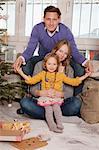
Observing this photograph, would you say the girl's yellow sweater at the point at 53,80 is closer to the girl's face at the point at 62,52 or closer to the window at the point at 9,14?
the girl's face at the point at 62,52

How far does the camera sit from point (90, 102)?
2.48 m

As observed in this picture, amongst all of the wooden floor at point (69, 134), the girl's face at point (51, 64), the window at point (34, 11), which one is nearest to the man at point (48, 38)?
the girl's face at point (51, 64)

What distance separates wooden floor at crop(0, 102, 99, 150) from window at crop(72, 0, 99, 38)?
123 cm

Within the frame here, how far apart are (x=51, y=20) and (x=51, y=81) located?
0.57 meters

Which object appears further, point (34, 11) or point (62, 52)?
point (34, 11)

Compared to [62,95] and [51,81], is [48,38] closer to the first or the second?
[51,81]

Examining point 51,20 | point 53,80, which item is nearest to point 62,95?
point 53,80

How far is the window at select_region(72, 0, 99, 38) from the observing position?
3248 millimetres

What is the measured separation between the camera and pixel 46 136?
211cm

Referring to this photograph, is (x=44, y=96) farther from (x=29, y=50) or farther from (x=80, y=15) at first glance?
(x=80, y=15)

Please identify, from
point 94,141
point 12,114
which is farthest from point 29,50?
point 94,141

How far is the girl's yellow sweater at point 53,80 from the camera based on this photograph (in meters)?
2.49

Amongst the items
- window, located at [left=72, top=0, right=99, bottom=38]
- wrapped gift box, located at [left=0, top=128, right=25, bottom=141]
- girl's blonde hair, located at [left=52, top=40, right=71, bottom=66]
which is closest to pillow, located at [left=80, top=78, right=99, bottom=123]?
girl's blonde hair, located at [left=52, top=40, right=71, bottom=66]

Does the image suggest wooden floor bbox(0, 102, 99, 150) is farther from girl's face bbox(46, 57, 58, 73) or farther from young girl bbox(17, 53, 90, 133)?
girl's face bbox(46, 57, 58, 73)
